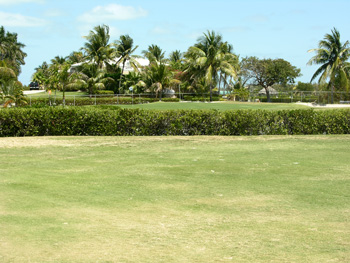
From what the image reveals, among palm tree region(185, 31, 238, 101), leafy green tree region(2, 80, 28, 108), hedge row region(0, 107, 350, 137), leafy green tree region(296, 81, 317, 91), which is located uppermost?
palm tree region(185, 31, 238, 101)

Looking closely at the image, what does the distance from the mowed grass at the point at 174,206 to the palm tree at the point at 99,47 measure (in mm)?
54072

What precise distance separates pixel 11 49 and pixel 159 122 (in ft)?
243

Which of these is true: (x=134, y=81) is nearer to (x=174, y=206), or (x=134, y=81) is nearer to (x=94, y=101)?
(x=94, y=101)

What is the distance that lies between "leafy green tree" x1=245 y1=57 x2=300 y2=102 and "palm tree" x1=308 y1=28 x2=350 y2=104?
88.6 feet

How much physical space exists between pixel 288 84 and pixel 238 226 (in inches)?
3485

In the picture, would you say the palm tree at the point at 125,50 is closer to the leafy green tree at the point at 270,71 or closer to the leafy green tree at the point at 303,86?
the leafy green tree at the point at 270,71

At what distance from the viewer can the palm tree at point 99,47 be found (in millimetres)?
67625

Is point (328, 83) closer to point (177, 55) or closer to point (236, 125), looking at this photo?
point (236, 125)

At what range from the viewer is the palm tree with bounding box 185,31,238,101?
63122 millimetres

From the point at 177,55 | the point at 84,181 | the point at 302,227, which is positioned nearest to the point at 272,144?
the point at 84,181

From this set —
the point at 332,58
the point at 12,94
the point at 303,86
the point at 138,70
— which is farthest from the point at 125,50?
the point at 303,86

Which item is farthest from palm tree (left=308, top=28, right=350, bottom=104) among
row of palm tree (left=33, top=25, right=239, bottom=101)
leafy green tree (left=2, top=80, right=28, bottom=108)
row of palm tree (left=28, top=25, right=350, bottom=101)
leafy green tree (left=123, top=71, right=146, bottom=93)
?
leafy green tree (left=2, top=80, right=28, bottom=108)

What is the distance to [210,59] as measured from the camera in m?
64.1

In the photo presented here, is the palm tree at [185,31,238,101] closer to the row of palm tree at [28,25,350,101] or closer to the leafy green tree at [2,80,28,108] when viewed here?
the row of palm tree at [28,25,350,101]
